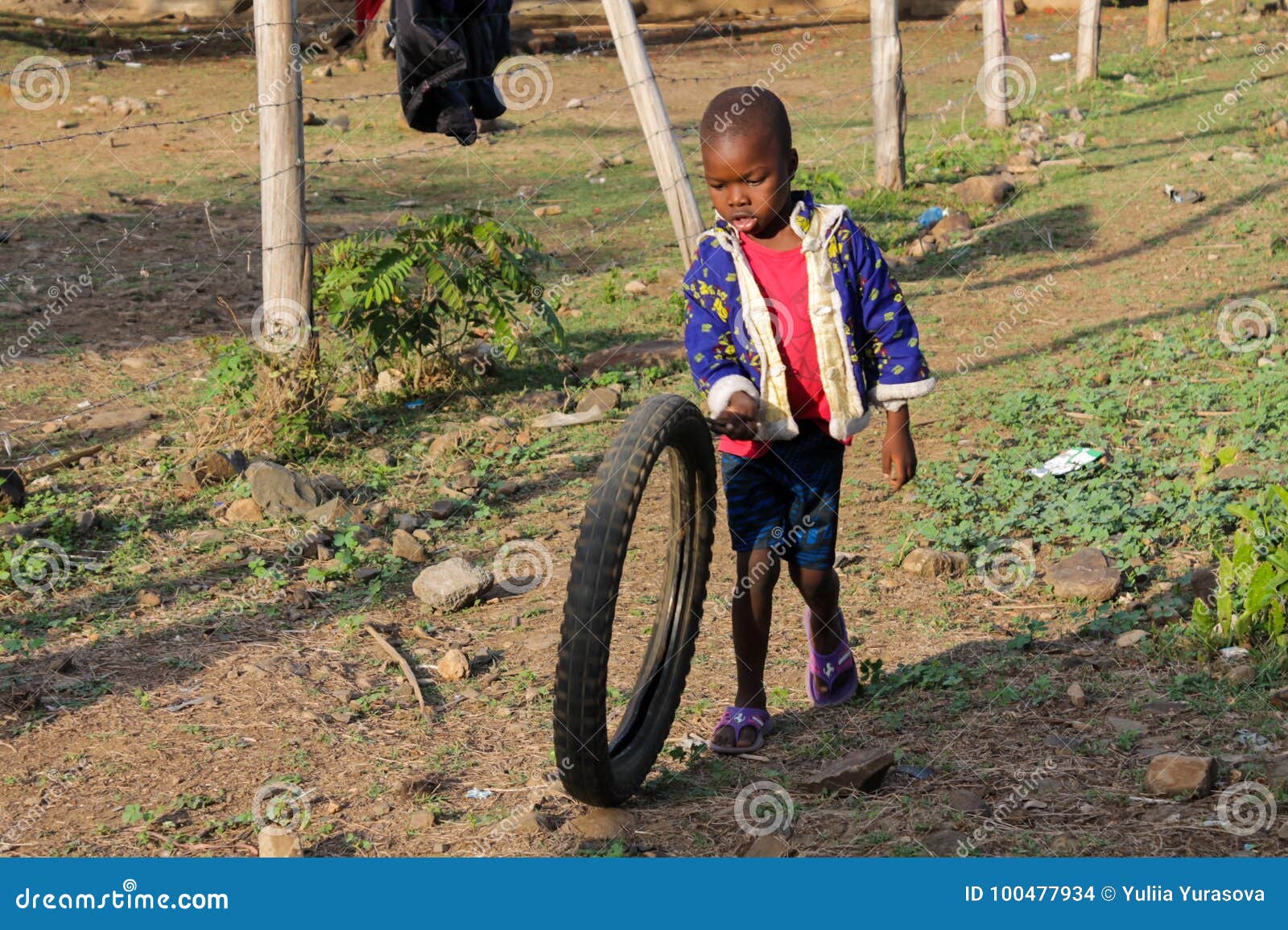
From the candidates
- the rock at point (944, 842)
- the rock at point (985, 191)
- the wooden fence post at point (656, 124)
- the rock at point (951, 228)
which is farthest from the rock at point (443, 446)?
the rock at point (985, 191)

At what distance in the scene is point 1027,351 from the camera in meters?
6.46

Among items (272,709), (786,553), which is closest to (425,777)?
(272,709)

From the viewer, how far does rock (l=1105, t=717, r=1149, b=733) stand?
3295mm

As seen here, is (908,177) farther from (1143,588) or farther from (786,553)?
(786,553)

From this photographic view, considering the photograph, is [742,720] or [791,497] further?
[742,720]

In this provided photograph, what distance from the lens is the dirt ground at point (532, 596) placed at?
10.3 ft

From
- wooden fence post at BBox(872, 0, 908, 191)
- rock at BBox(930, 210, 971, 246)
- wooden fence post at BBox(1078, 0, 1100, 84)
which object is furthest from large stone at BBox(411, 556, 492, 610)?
wooden fence post at BBox(1078, 0, 1100, 84)

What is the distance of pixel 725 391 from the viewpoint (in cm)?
305

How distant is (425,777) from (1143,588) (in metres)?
2.22
